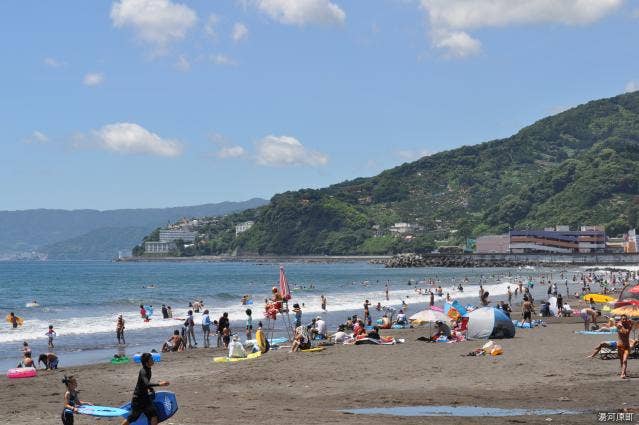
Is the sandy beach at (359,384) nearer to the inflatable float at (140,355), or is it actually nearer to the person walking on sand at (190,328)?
the inflatable float at (140,355)

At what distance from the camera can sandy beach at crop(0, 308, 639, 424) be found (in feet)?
50.9

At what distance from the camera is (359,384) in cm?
1920

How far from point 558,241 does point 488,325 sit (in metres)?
155

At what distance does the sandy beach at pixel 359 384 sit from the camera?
50.9 ft

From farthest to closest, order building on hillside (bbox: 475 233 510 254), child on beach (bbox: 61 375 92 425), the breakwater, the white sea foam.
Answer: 1. building on hillside (bbox: 475 233 510 254)
2. the breakwater
3. the white sea foam
4. child on beach (bbox: 61 375 92 425)

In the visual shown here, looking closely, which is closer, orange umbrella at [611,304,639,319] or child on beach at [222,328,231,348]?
orange umbrella at [611,304,639,319]

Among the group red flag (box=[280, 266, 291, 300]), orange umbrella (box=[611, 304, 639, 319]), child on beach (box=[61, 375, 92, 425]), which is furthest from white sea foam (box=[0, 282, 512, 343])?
orange umbrella (box=[611, 304, 639, 319])

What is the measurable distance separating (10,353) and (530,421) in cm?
2262

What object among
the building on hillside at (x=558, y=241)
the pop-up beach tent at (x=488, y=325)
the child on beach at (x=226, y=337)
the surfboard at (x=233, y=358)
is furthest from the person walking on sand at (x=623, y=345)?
the building on hillside at (x=558, y=241)

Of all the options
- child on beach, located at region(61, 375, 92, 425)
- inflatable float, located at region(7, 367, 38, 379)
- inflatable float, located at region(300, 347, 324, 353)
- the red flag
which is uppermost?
the red flag

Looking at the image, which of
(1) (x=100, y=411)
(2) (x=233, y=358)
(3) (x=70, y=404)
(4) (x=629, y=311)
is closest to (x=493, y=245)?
(4) (x=629, y=311)

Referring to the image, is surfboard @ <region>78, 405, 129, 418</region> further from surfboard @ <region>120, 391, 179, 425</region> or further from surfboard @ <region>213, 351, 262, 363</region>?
surfboard @ <region>213, 351, 262, 363</region>

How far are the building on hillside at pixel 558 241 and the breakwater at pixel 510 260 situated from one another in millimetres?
7932

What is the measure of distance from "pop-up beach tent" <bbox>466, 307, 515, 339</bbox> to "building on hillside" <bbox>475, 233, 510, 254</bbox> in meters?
154
